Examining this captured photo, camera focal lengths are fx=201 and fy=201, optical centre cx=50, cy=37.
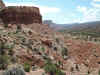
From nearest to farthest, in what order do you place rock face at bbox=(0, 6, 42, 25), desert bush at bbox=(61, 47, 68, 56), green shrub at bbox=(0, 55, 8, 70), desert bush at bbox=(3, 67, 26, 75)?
desert bush at bbox=(3, 67, 26, 75), green shrub at bbox=(0, 55, 8, 70), desert bush at bbox=(61, 47, 68, 56), rock face at bbox=(0, 6, 42, 25)

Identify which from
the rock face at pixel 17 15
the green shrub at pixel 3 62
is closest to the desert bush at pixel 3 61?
the green shrub at pixel 3 62

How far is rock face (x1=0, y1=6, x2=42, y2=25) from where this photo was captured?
91.9ft

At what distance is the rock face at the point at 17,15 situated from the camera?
2802 centimetres

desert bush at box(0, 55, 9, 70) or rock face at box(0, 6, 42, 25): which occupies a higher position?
rock face at box(0, 6, 42, 25)

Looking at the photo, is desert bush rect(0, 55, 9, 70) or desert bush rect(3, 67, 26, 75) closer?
desert bush rect(3, 67, 26, 75)

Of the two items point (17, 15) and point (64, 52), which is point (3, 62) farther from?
point (17, 15)

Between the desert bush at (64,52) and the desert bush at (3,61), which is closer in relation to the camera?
the desert bush at (3,61)

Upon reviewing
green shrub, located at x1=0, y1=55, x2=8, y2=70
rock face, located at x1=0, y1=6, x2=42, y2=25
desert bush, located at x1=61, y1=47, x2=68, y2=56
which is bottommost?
desert bush, located at x1=61, y1=47, x2=68, y2=56

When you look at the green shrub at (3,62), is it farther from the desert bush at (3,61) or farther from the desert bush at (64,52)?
the desert bush at (64,52)

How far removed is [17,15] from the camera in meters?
28.2

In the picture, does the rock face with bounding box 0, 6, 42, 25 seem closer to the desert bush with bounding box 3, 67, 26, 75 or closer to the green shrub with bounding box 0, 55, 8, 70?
the green shrub with bounding box 0, 55, 8, 70

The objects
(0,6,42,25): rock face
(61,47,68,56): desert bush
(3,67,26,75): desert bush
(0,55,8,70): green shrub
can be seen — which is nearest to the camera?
(3,67,26,75): desert bush

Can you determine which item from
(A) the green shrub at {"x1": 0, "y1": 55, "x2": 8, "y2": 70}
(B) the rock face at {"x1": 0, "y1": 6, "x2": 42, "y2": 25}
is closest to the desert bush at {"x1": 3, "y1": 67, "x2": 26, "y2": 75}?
(A) the green shrub at {"x1": 0, "y1": 55, "x2": 8, "y2": 70}

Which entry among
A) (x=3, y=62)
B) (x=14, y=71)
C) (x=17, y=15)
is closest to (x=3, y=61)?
(x=3, y=62)
